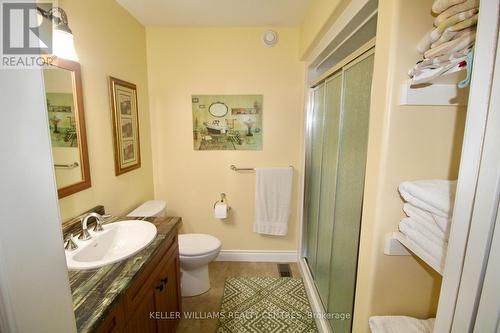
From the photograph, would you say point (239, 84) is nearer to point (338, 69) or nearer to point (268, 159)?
point (268, 159)

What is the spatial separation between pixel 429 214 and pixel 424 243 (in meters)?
0.09

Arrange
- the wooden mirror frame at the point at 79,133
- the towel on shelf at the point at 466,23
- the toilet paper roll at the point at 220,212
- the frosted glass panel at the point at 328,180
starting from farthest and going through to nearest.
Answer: the toilet paper roll at the point at 220,212 → the frosted glass panel at the point at 328,180 → the wooden mirror frame at the point at 79,133 → the towel on shelf at the point at 466,23

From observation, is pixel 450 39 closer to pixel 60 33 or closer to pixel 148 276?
pixel 148 276

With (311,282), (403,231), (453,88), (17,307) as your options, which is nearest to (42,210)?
(17,307)

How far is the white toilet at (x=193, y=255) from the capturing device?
1.87 metres

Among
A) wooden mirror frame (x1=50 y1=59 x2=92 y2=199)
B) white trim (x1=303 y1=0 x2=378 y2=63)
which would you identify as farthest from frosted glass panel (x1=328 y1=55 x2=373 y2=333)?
wooden mirror frame (x1=50 y1=59 x2=92 y2=199)

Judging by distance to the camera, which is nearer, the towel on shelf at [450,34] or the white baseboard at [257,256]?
the towel on shelf at [450,34]

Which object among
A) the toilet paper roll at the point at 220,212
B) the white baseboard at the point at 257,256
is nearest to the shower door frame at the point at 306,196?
the white baseboard at the point at 257,256

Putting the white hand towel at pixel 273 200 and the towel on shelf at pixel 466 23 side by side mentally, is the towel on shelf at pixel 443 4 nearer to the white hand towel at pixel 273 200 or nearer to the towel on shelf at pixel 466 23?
the towel on shelf at pixel 466 23

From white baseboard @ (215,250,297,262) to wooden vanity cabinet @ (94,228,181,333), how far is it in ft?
3.09

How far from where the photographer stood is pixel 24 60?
1.14ft

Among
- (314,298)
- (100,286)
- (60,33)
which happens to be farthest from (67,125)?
(314,298)

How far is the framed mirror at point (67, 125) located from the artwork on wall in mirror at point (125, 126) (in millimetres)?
309

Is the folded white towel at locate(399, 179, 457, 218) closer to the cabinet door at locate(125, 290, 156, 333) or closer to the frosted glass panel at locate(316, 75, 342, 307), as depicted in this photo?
the frosted glass panel at locate(316, 75, 342, 307)
